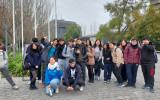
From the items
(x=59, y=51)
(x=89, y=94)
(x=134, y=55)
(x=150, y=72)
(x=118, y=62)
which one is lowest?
(x=89, y=94)

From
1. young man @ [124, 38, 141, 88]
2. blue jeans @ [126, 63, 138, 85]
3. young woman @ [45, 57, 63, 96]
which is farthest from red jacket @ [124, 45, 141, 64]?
young woman @ [45, 57, 63, 96]

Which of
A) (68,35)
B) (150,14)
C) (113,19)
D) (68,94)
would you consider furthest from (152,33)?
(68,94)

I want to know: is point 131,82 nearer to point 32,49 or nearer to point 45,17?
point 32,49

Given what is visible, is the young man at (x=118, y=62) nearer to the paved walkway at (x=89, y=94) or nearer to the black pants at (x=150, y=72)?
the paved walkway at (x=89, y=94)

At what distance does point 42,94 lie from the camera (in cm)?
477

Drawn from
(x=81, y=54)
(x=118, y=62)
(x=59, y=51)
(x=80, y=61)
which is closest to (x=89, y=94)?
(x=80, y=61)

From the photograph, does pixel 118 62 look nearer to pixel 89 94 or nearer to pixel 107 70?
pixel 107 70

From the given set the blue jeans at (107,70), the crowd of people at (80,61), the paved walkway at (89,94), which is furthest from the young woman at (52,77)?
the blue jeans at (107,70)

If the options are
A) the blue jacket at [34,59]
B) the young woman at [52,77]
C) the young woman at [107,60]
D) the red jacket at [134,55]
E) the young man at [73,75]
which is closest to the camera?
the young woman at [52,77]

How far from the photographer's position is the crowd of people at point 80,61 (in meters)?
4.82

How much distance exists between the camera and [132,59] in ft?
17.4

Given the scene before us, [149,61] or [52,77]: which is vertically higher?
[149,61]

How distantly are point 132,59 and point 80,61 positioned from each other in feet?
6.33

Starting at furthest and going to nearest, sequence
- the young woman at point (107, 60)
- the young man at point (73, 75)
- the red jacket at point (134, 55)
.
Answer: the young woman at point (107, 60) → the red jacket at point (134, 55) → the young man at point (73, 75)
